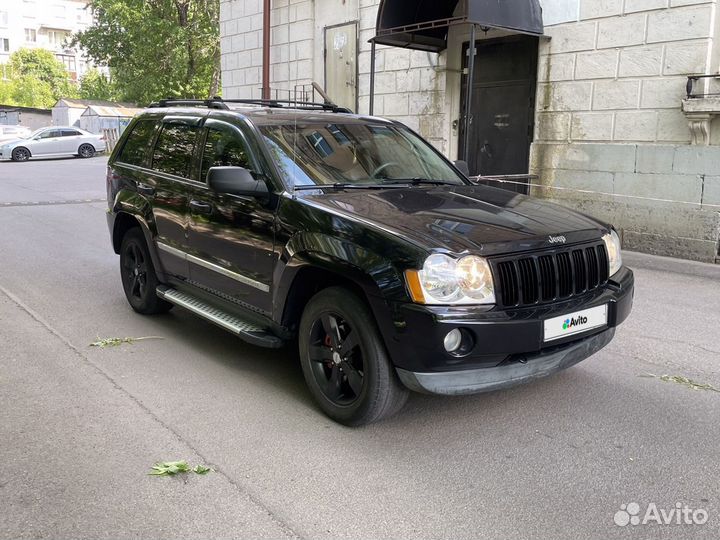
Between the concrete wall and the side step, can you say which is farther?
the concrete wall

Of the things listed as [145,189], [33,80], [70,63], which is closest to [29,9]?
[70,63]

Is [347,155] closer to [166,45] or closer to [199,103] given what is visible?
[199,103]

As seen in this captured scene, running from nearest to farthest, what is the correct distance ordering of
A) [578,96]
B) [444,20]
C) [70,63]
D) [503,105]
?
1. [444,20]
2. [578,96]
3. [503,105]
4. [70,63]

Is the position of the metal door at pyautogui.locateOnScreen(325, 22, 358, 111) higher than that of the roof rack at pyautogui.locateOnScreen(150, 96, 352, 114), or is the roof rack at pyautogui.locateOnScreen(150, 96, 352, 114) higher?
the metal door at pyautogui.locateOnScreen(325, 22, 358, 111)

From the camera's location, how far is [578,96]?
33.4ft

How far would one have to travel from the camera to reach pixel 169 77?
1490 inches

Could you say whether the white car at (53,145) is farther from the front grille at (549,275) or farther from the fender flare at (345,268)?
the front grille at (549,275)

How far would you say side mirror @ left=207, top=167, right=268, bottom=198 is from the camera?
13.9ft

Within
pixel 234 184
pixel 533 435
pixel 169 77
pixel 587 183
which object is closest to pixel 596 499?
pixel 533 435

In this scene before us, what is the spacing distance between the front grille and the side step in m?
1.51

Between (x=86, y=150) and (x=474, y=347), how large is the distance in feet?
108

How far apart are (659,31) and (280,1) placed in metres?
9.39

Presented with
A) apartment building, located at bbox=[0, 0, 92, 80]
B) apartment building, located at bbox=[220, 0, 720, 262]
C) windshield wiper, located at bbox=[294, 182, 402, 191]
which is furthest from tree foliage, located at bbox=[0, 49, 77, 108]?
windshield wiper, located at bbox=[294, 182, 402, 191]

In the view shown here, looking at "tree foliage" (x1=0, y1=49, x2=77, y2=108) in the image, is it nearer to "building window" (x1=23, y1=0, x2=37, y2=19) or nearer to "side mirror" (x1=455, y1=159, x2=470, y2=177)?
"building window" (x1=23, y1=0, x2=37, y2=19)
